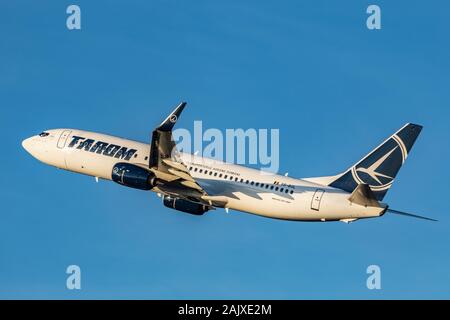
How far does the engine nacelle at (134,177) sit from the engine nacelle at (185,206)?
388 cm

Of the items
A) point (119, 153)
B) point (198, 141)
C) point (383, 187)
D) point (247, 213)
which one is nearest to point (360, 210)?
point (383, 187)

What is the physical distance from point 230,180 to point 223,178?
0.62m

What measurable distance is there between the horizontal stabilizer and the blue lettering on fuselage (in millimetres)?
17196

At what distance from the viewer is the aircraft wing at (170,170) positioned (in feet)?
210

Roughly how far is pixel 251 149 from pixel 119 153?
31.6ft

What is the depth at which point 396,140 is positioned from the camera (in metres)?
63.4

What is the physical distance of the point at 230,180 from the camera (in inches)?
2680

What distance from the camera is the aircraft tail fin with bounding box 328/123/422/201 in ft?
207

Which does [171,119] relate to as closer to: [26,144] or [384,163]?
[384,163]

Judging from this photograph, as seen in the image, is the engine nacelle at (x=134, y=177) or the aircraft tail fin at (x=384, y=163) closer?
the aircraft tail fin at (x=384, y=163)

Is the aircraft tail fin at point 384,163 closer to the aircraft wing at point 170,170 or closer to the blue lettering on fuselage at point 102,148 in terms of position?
the aircraft wing at point 170,170

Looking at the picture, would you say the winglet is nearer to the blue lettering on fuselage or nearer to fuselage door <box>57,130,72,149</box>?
the blue lettering on fuselage

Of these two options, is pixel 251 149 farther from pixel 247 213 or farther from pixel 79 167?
pixel 79 167

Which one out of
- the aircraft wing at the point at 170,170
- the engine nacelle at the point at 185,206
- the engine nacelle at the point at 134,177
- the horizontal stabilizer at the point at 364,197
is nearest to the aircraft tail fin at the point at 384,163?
the horizontal stabilizer at the point at 364,197
